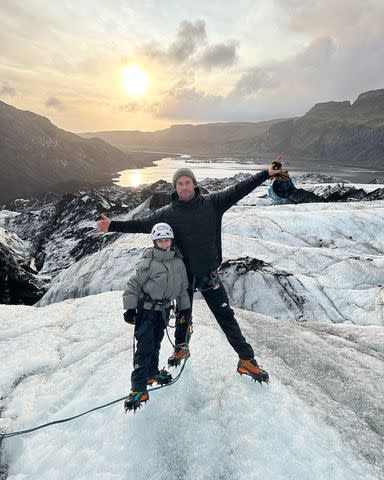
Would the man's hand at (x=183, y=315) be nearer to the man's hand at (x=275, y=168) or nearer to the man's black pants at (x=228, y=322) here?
the man's black pants at (x=228, y=322)

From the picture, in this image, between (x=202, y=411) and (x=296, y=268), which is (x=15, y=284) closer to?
(x=296, y=268)

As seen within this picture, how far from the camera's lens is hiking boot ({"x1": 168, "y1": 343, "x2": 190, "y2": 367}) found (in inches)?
218

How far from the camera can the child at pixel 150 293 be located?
184 inches

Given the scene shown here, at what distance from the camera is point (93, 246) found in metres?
24.1

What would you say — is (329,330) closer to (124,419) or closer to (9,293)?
(124,419)

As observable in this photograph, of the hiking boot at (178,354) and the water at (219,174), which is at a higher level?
the hiking boot at (178,354)

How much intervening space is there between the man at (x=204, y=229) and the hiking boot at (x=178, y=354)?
511 mm

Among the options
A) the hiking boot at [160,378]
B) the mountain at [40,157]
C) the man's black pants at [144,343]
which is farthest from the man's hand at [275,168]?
the mountain at [40,157]

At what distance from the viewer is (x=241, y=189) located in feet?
16.6

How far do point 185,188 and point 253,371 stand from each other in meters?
2.85

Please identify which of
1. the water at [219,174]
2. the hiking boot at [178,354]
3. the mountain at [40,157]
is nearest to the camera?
the hiking boot at [178,354]

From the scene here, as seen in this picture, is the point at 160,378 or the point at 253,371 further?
the point at 160,378

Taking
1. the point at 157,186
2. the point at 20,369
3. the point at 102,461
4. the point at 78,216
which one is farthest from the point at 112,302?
the point at 157,186

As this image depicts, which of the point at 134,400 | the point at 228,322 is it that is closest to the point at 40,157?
the point at 228,322
